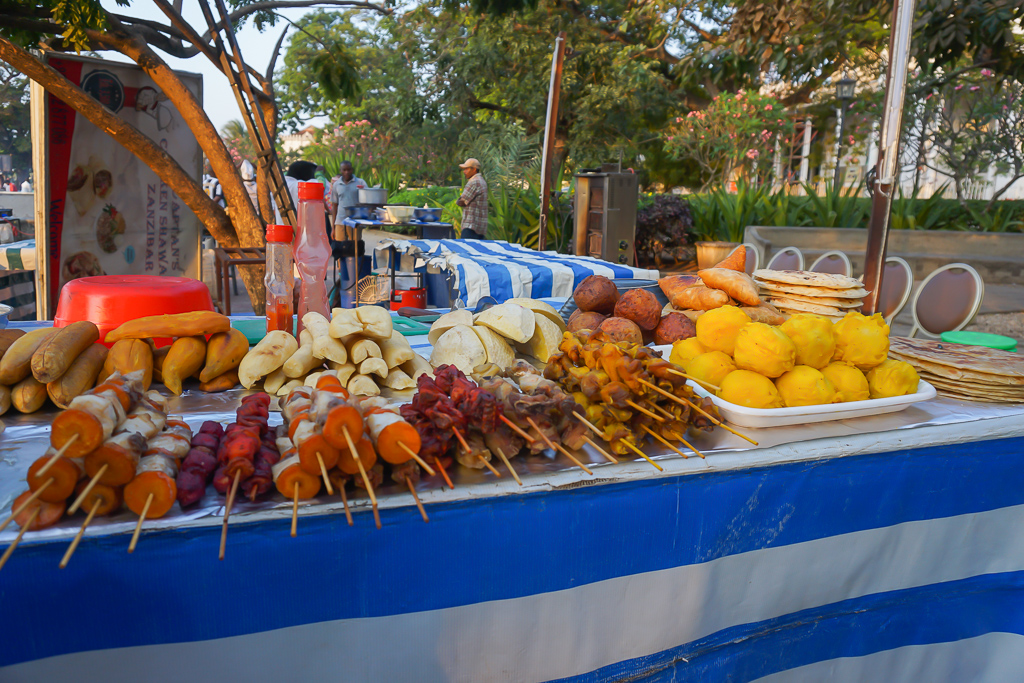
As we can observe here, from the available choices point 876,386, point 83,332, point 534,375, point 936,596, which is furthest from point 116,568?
point 936,596

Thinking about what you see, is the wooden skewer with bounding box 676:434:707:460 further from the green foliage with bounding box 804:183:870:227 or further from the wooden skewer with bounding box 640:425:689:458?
the green foliage with bounding box 804:183:870:227

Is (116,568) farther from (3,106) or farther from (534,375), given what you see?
(3,106)

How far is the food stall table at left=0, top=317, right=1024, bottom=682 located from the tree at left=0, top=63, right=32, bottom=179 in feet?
62.8

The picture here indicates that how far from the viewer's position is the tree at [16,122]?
1670 cm

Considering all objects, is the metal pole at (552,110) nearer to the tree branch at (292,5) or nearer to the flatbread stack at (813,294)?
the tree branch at (292,5)

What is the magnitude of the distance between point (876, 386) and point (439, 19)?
18279 mm

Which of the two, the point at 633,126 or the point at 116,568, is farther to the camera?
the point at 633,126

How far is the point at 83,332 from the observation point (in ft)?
5.18

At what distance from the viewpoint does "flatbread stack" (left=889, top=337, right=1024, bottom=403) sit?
6.09 ft

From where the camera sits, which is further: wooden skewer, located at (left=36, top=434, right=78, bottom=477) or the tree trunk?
the tree trunk

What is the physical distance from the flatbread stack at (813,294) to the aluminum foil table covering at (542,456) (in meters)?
0.52

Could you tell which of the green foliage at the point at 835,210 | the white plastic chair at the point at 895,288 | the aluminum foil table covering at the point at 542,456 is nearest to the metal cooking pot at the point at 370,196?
the white plastic chair at the point at 895,288

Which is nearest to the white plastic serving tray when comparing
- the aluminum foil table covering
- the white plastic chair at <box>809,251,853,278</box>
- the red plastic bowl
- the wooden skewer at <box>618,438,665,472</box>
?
the aluminum foil table covering

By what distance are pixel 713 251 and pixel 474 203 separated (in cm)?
389
